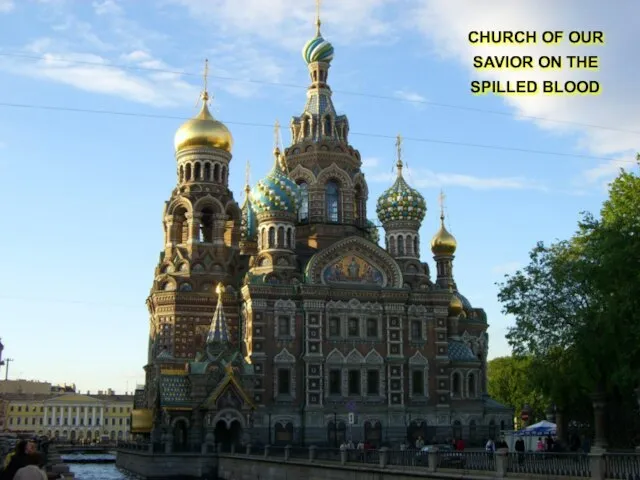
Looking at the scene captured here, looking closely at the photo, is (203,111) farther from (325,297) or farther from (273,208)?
(325,297)

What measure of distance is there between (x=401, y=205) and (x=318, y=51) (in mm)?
12832

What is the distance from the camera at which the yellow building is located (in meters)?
116

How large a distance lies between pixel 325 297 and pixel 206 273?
7637mm

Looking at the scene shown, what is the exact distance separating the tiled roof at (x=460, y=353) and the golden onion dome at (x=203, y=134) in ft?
61.4

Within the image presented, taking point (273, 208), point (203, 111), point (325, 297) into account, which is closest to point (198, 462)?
point (325, 297)

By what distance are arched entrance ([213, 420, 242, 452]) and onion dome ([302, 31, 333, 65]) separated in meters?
26.2

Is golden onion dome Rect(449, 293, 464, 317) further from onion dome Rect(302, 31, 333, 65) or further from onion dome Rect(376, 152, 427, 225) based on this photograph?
onion dome Rect(302, 31, 333, 65)

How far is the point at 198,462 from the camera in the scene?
136 ft

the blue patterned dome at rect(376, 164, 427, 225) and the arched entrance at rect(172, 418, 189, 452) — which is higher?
the blue patterned dome at rect(376, 164, 427, 225)

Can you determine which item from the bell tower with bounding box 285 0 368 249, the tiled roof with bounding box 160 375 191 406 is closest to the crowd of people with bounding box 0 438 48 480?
the tiled roof with bounding box 160 375 191 406

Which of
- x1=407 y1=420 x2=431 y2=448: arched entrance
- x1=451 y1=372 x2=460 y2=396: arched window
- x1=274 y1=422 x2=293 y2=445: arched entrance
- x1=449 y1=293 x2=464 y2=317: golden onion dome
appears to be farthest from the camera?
x1=449 y1=293 x2=464 y2=317: golden onion dome

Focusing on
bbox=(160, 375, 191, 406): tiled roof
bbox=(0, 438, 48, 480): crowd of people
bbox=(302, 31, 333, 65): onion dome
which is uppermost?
bbox=(302, 31, 333, 65): onion dome

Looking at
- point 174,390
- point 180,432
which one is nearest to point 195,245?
point 174,390

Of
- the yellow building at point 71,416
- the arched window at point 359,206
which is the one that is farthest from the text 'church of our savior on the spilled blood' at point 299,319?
the yellow building at point 71,416
